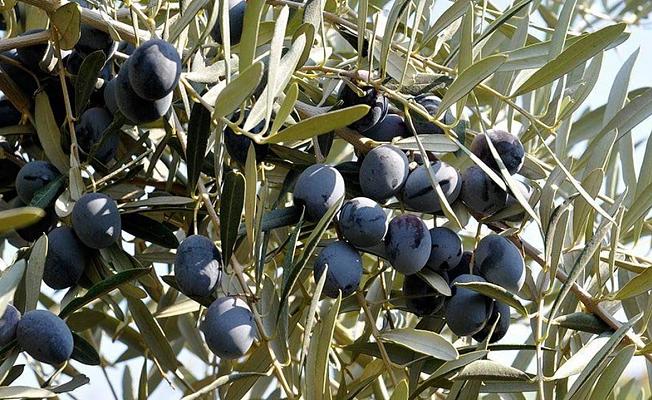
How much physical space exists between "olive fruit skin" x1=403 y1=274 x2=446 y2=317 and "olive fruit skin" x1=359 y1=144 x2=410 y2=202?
8 cm

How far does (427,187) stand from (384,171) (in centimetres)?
4

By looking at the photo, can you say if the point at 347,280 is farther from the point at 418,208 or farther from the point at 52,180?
the point at 52,180

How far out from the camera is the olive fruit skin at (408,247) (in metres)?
0.70

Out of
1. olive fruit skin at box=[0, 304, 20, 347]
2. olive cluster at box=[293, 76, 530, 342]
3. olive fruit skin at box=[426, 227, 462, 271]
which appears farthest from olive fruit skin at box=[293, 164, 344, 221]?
olive fruit skin at box=[0, 304, 20, 347]

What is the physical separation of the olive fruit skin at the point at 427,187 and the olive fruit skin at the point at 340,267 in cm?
6

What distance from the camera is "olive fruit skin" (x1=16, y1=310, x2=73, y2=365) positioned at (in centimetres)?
64

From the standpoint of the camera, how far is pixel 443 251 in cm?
74

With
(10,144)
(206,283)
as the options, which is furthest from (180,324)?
(206,283)

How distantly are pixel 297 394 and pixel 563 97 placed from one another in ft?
1.10

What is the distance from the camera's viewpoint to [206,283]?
0.68 metres

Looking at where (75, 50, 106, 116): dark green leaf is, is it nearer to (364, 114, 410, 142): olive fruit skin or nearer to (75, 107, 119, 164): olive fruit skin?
(75, 107, 119, 164): olive fruit skin

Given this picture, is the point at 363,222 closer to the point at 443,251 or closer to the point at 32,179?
the point at 443,251

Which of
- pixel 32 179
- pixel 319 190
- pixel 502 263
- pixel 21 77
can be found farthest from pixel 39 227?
pixel 502 263

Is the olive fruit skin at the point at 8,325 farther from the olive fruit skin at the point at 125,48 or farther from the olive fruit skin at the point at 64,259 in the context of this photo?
the olive fruit skin at the point at 125,48
